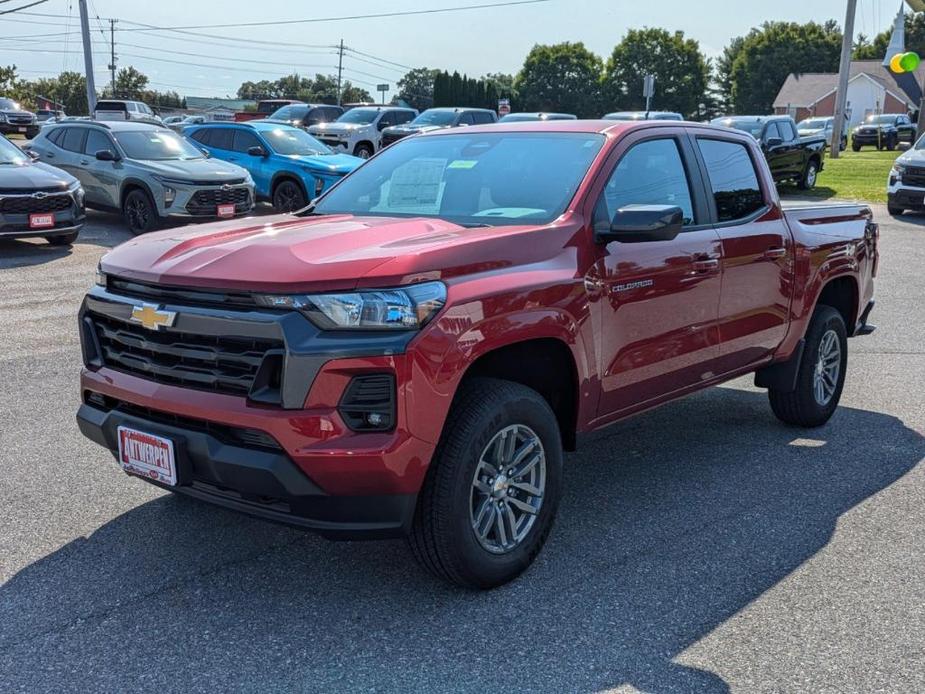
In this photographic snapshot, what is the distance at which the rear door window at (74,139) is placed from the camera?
1571 cm

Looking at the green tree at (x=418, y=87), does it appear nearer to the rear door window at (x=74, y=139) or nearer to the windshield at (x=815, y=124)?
the windshield at (x=815, y=124)

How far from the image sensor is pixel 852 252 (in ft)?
20.5

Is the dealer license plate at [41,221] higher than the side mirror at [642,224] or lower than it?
lower

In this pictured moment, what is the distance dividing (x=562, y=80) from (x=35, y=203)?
96.5 metres

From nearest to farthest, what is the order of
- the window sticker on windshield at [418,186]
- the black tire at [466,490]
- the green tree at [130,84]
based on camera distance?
the black tire at [466,490] → the window sticker on windshield at [418,186] → the green tree at [130,84]

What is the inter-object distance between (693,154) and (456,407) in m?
2.30

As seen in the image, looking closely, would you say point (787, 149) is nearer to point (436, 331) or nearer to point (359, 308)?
point (436, 331)

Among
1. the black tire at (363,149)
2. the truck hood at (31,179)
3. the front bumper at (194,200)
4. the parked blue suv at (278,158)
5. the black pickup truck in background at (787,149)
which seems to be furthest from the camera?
the black tire at (363,149)

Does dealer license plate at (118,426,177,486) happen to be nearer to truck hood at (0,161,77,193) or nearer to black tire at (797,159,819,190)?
truck hood at (0,161,77,193)

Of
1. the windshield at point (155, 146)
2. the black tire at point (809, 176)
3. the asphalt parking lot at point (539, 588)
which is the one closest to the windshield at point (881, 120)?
the black tire at point (809, 176)

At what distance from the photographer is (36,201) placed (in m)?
12.3

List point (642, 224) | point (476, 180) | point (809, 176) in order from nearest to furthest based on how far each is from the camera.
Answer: point (642, 224)
point (476, 180)
point (809, 176)

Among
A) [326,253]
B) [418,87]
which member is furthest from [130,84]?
[326,253]

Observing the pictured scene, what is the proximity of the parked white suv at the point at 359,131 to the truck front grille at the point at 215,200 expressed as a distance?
1087 cm
